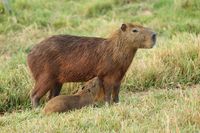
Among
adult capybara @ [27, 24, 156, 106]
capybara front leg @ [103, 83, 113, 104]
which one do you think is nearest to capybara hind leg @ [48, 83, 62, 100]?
adult capybara @ [27, 24, 156, 106]

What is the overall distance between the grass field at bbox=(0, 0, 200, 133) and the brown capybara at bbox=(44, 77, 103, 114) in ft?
0.64

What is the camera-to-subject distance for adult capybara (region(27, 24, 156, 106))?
22.8ft

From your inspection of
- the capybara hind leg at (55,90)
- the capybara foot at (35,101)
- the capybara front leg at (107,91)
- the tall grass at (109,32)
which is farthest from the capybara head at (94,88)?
the tall grass at (109,32)

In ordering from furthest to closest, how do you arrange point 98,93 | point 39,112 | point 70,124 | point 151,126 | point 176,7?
point 176,7
point 98,93
point 39,112
point 70,124
point 151,126

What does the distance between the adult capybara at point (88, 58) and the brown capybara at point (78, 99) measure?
10 centimetres

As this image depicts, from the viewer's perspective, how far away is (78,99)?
6.81 meters

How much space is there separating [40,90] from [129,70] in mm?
1647

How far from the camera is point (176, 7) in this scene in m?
13.2

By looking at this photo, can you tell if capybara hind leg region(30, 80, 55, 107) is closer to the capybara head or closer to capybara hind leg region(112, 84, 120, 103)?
the capybara head

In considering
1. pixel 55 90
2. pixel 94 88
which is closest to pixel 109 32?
pixel 55 90

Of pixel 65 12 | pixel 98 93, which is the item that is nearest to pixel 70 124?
pixel 98 93

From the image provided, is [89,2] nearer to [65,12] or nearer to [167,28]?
[65,12]

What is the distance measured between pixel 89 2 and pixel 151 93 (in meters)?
8.00

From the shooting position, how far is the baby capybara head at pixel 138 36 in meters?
6.90
